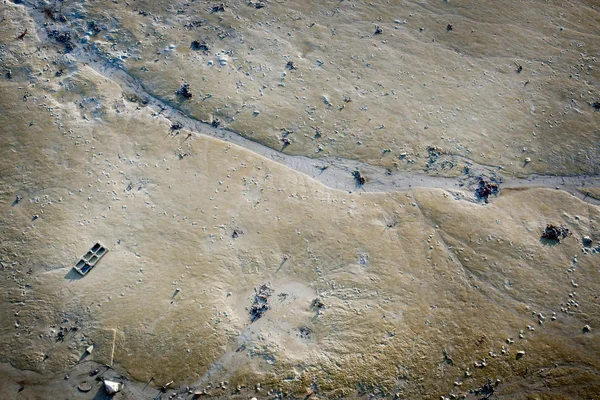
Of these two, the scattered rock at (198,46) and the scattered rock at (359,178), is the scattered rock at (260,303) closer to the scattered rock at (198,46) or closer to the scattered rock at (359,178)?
the scattered rock at (359,178)

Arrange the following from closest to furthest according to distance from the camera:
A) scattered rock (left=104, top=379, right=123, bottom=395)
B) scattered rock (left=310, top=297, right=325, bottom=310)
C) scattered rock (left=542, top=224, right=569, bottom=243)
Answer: scattered rock (left=104, top=379, right=123, bottom=395), scattered rock (left=310, top=297, right=325, bottom=310), scattered rock (left=542, top=224, right=569, bottom=243)

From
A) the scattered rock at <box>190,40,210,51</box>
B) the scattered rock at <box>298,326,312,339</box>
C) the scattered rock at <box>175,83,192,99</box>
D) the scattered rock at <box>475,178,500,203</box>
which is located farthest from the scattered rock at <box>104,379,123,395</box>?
the scattered rock at <box>475,178,500,203</box>

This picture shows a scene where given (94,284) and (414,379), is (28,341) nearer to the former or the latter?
(94,284)

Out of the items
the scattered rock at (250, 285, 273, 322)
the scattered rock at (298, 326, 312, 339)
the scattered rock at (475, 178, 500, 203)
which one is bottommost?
the scattered rock at (298, 326, 312, 339)

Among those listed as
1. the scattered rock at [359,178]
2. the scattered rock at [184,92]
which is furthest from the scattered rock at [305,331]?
the scattered rock at [184,92]

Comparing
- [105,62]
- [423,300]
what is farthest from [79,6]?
[423,300]

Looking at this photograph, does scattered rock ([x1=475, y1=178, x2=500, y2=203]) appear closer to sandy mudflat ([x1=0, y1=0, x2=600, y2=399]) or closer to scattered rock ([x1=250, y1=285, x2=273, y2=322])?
sandy mudflat ([x1=0, y1=0, x2=600, y2=399])

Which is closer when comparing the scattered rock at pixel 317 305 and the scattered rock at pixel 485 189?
the scattered rock at pixel 317 305

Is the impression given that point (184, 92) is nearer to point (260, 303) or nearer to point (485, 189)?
point (260, 303)

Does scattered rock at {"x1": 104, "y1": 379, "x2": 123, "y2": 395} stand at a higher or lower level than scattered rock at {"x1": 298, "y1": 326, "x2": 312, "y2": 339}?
lower
